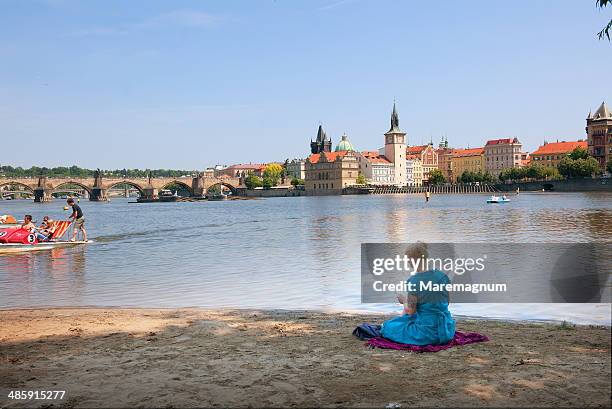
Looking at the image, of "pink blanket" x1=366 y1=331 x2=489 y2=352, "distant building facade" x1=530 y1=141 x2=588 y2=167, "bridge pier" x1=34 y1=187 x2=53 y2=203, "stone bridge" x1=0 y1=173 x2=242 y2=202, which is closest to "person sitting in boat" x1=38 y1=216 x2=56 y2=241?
"pink blanket" x1=366 y1=331 x2=489 y2=352

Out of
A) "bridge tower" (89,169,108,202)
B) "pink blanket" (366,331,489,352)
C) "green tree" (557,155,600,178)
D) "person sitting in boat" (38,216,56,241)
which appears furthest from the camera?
"bridge tower" (89,169,108,202)

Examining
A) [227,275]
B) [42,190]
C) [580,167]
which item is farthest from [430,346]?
[42,190]

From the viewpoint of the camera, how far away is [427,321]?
796 centimetres

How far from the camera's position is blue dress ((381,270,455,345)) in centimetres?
770

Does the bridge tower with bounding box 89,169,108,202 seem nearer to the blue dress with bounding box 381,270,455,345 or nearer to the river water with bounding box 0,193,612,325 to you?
the river water with bounding box 0,193,612,325

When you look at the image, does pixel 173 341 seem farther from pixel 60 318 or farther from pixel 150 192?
pixel 150 192

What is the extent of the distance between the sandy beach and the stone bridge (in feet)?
504

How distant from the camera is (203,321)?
10.9 meters

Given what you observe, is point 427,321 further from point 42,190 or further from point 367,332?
point 42,190

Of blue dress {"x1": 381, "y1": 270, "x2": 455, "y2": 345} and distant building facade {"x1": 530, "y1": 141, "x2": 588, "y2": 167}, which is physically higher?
distant building facade {"x1": 530, "y1": 141, "x2": 588, "y2": 167}

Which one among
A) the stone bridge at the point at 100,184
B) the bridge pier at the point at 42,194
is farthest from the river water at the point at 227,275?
the stone bridge at the point at 100,184

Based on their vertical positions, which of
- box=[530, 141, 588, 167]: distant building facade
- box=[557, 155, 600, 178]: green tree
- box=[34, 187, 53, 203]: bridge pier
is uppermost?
box=[530, 141, 588, 167]: distant building facade

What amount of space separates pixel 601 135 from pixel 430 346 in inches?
6738

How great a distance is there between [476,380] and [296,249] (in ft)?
69.3
